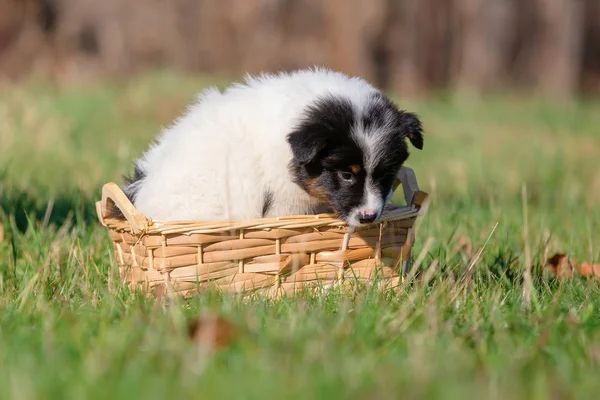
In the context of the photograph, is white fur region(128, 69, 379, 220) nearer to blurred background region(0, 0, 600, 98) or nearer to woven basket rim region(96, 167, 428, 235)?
woven basket rim region(96, 167, 428, 235)

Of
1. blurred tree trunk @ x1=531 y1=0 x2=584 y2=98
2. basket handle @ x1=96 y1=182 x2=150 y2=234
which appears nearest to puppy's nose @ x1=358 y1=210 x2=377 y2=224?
basket handle @ x1=96 y1=182 x2=150 y2=234

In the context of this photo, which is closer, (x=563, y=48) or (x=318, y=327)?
(x=318, y=327)

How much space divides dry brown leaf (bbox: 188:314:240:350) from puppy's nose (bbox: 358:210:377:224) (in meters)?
1.20

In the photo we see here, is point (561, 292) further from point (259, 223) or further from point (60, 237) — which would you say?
point (60, 237)

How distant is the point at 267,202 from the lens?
404cm

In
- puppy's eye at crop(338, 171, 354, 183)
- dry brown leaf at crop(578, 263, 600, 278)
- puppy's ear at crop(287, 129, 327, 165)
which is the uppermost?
puppy's ear at crop(287, 129, 327, 165)

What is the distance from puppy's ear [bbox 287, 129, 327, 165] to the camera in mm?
A: 3729

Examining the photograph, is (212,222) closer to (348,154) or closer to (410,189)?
(348,154)

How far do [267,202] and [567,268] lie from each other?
162cm

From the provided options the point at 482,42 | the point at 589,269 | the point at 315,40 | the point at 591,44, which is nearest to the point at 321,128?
the point at 589,269

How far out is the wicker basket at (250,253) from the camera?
145 inches

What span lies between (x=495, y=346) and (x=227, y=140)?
171cm

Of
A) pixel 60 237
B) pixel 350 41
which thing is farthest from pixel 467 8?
pixel 60 237

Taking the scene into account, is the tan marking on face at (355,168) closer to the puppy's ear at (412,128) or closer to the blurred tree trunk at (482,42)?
the puppy's ear at (412,128)
